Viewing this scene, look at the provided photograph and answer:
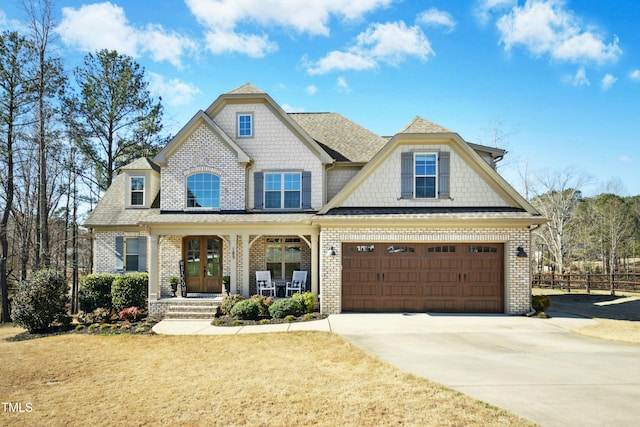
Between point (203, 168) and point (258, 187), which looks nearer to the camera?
point (203, 168)

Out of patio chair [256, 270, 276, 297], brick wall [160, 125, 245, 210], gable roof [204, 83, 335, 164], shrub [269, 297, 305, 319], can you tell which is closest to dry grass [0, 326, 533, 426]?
shrub [269, 297, 305, 319]

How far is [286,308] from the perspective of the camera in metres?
13.5

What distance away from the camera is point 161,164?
1645cm

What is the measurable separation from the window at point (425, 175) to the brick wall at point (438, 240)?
1525 millimetres

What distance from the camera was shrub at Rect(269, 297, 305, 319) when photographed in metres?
13.5

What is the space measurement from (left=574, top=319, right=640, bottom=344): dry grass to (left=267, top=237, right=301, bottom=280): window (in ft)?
33.5

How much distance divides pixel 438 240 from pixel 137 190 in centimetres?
1352

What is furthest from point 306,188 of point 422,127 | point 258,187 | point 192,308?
point 192,308

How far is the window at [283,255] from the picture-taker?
16766mm

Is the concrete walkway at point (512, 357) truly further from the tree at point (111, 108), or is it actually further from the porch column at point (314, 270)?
the tree at point (111, 108)

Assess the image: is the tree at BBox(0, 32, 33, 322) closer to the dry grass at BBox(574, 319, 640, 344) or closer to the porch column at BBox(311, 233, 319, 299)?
the porch column at BBox(311, 233, 319, 299)

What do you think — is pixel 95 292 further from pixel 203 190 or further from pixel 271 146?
pixel 271 146

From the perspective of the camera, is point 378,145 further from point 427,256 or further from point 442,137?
point 427,256

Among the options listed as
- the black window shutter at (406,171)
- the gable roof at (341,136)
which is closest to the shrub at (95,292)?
the gable roof at (341,136)
